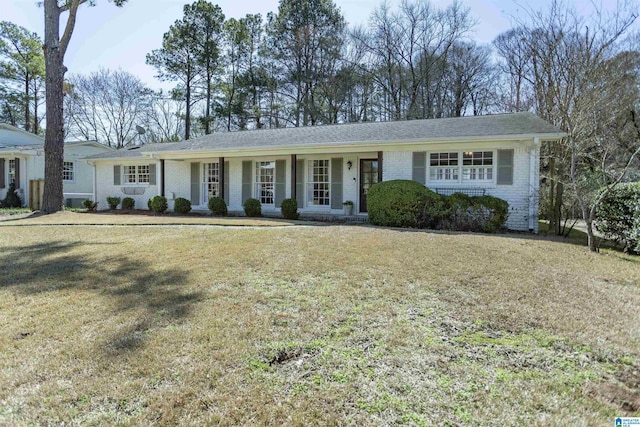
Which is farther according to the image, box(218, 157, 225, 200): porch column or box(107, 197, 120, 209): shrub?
box(107, 197, 120, 209): shrub

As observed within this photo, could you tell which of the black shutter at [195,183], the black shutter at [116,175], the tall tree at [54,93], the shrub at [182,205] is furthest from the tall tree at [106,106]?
the shrub at [182,205]

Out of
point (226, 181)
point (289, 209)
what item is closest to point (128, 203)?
point (226, 181)

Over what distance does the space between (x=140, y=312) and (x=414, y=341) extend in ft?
8.74

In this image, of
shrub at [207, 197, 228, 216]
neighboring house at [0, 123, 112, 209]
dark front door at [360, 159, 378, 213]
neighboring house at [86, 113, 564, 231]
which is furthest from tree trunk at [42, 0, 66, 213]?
dark front door at [360, 159, 378, 213]

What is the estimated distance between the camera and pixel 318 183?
47.0 ft

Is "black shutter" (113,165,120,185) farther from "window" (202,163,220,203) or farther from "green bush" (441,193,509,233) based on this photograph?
"green bush" (441,193,509,233)

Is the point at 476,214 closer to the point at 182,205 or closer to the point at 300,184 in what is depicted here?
the point at 300,184

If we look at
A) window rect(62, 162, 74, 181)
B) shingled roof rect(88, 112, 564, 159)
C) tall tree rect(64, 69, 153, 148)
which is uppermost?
tall tree rect(64, 69, 153, 148)

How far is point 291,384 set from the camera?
98.7 inches

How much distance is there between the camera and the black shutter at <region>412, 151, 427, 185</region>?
11945 millimetres

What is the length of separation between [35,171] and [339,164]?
16492 mm

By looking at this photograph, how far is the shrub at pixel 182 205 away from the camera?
14883 millimetres

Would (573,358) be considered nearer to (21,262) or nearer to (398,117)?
(21,262)

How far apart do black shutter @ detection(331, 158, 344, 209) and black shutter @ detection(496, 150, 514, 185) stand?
533cm
